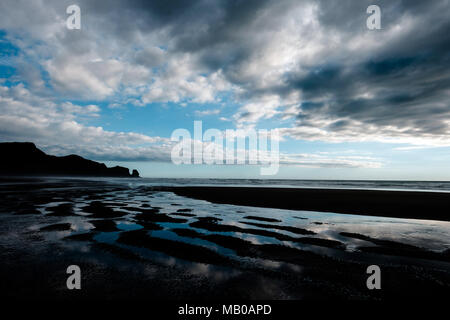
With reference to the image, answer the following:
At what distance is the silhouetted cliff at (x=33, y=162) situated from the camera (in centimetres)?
9703

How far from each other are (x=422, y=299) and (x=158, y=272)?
4091 millimetres

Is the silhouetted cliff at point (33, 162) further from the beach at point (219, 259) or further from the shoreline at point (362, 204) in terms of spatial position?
the beach at point (219, 259)

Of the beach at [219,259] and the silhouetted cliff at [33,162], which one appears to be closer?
A: the beach at [219,259]

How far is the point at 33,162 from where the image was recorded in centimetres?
10844

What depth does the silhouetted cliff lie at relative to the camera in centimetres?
9703

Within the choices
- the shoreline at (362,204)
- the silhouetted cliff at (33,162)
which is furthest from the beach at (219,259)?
the silhouetted cliff at (33,162)

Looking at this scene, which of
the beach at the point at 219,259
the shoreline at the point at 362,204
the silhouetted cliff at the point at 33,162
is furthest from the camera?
the silhouetted cliff at the point at 33,162

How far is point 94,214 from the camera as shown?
29.0 ft

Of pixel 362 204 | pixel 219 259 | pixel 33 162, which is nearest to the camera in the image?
pixel 219 259

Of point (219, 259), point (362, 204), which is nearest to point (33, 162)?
point (219, 259)

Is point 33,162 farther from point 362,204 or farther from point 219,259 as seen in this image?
point 362,204
